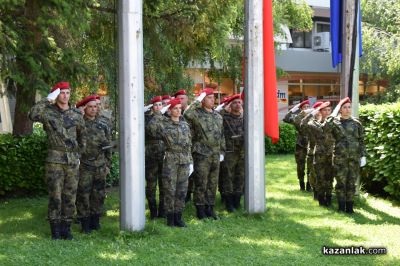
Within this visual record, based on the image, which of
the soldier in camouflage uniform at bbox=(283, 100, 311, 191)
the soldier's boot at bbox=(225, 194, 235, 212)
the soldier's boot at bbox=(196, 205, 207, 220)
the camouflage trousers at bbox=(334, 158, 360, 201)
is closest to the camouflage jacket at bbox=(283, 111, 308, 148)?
the soldier in camouflage uniform at bbox=(283, 100, 311, 191)

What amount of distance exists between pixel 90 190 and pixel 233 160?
9.09 feet

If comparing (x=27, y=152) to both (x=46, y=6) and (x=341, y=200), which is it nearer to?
(x=46, y=6)

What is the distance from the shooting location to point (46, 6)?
8273mm

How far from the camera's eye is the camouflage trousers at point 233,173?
9.73 meters

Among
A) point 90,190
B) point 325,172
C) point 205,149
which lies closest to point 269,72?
point 205,149

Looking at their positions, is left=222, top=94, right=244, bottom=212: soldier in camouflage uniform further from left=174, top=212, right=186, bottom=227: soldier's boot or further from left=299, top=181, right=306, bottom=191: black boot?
left=299, top=181, right=306, bottom=191: black boot

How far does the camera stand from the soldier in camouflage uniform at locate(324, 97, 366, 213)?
30.6ft

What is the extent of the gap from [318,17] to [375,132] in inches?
859

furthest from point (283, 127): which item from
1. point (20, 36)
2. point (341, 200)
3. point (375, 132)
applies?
point (20, 36)

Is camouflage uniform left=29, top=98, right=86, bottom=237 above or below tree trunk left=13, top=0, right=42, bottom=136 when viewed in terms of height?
below

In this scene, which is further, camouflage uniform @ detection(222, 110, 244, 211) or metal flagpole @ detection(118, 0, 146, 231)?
camouflage uniform @ detection(222, 110, 244, 211)

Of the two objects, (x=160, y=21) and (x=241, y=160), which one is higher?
(x=160, y=21)

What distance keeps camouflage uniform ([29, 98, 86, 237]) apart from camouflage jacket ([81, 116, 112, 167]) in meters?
0.52

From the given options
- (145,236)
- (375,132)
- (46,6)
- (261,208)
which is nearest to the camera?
(145,236)
